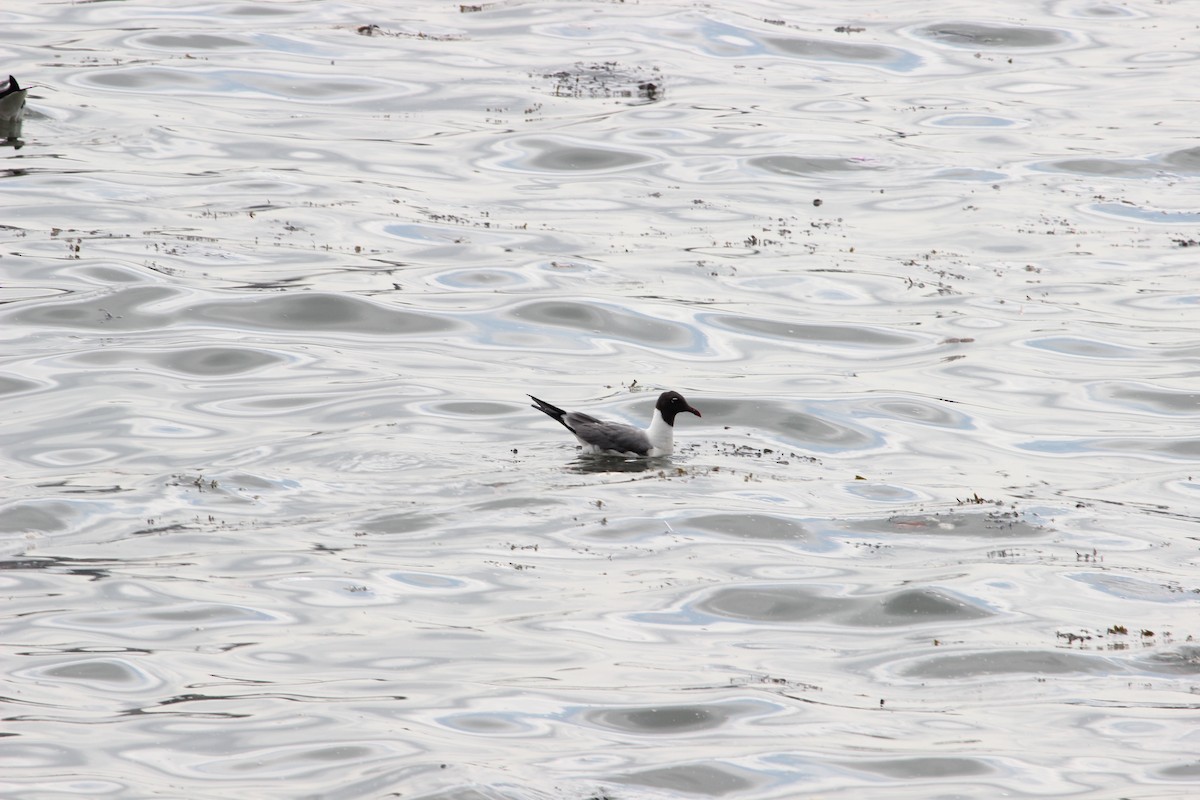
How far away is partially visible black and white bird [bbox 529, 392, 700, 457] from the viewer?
52.5 feet

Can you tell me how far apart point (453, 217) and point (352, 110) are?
6172mm

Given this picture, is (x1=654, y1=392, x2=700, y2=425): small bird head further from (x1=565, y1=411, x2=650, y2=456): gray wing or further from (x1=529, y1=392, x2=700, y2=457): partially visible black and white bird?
(x1=565, y1=411, x2=650, y2=456): gray wing

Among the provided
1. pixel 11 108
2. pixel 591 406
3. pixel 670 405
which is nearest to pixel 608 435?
pixel 670 405

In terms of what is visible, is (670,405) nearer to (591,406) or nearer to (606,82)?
(591,406)

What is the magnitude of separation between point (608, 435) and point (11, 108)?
15.4 meters

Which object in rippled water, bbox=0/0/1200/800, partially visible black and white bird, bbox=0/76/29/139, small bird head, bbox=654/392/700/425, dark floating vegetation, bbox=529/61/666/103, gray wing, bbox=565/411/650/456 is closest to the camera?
rippled water, bbox=0/0/1200/800

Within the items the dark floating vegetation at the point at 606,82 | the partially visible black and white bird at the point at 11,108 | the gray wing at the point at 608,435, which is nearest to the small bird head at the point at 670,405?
the gray wing at the point at 608,435

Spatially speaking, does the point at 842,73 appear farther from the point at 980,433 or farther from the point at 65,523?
the point at 65,523

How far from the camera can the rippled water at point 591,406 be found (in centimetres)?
1040

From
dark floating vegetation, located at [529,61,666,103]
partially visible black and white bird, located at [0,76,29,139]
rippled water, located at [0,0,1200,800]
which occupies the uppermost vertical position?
dark floating vegetation, located at [529,61,666,103]

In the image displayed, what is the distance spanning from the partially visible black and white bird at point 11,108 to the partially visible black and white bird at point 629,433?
14508 mm


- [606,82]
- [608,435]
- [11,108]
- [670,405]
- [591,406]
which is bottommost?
[591,406]

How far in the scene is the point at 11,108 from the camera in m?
26.9

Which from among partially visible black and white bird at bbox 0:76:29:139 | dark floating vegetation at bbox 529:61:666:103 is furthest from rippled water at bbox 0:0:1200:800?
partially visible black and white bird at bbox 0:76:29:139
